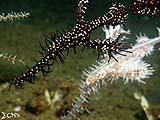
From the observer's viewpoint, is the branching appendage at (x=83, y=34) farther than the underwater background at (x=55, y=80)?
No

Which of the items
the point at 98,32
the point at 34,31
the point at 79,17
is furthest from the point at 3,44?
the point at 79,17

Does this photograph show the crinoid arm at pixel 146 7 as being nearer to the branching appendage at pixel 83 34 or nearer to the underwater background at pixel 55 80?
the branching appendage at pixel 83 34

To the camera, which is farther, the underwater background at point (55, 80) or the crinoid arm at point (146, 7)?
the underwater background at point (55, 80)

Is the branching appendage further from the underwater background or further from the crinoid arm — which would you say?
the underwater background

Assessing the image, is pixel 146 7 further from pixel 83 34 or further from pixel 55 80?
pixel 55 80

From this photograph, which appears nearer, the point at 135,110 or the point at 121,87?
the point at 135,110

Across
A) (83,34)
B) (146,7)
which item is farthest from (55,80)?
(146,7)

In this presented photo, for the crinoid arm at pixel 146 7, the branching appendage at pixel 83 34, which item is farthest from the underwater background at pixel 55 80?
the crinoid arm at pixel 146 7

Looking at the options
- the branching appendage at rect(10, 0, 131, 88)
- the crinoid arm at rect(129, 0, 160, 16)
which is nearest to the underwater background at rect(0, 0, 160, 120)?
the branching appendage at rect(10, 0, 131, 88)

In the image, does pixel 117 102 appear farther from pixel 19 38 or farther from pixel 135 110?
pixel 19 38
